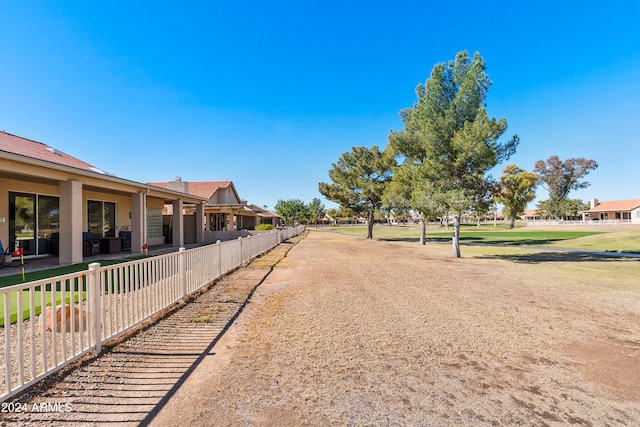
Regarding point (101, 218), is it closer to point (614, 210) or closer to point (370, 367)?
point (370, 367)

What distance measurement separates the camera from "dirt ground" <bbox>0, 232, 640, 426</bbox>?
260 centimetres

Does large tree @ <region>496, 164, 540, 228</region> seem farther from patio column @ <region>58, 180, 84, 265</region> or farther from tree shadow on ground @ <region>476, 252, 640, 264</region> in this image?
patio column @ <region>58, 180, 84, 265</region>

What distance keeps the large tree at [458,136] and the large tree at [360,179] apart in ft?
40.1

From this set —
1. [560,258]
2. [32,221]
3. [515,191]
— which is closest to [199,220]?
[32,221]

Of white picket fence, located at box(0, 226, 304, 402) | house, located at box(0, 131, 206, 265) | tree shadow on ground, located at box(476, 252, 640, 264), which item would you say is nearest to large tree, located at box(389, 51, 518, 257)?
tree shadow on ground, located at box(476, 252, 640, 264)

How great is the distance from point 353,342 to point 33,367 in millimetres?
3328

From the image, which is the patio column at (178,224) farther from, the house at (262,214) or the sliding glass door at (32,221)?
the house at (262,214)

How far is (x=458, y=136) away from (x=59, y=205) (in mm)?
16200

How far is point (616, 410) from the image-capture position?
2697mm

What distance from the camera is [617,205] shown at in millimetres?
64125

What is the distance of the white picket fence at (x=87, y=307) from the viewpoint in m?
2.80

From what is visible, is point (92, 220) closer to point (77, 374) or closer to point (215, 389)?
point (77, 374)

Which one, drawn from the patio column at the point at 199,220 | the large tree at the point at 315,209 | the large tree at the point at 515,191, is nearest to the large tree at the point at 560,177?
the large tree at the point at 515,191

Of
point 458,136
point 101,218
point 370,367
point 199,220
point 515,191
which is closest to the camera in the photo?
point 370,367
